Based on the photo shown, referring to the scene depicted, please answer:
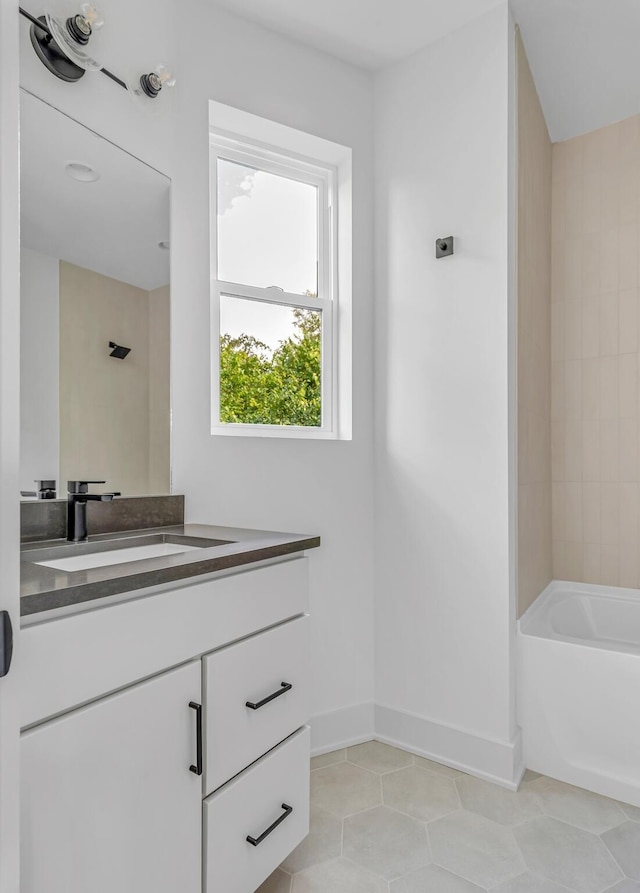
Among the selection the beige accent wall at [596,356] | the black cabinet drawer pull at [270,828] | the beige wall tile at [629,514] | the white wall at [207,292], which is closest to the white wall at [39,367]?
the white wall at [207,292]

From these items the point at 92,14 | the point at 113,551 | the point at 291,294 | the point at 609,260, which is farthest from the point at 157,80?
the point at 609,260

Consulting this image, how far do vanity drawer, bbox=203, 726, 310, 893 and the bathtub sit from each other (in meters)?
0.99

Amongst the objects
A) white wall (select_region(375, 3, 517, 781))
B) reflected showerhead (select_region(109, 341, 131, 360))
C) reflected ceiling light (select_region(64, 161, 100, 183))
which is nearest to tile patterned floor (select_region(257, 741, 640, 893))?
white wall (select_region(375, 3, 517, 781))

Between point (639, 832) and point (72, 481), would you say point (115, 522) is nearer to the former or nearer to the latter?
point (72, 481)

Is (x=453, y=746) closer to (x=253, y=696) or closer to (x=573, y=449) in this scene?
(x=253, y=696)

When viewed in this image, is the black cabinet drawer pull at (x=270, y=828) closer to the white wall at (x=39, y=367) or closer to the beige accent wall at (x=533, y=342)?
the white wall at (x=39, y=367)

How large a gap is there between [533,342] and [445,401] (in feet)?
1.86

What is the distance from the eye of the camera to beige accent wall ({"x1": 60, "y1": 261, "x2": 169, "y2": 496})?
5.20 feet

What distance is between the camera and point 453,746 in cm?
214

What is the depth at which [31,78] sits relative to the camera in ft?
4.93

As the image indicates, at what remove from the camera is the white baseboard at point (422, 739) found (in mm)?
2021

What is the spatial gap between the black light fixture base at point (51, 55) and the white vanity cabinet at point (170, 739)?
1.43 meters

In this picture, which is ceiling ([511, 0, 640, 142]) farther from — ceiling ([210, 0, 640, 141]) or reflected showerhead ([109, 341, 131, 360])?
reflected showerhead ([109, 341, 131, 360])

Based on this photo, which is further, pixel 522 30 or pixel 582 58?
pixel 582 58
